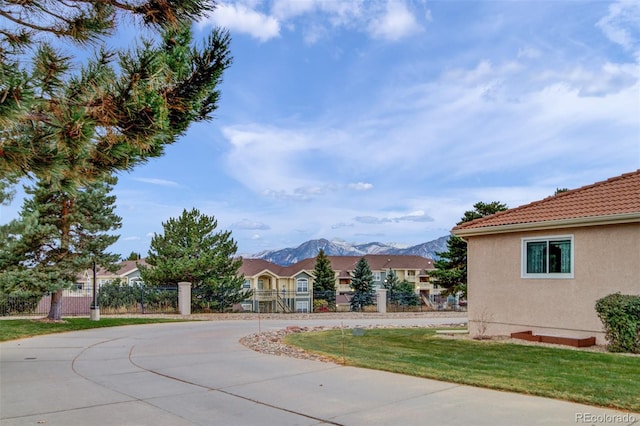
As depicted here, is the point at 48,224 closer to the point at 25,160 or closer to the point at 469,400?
the point at 25,160

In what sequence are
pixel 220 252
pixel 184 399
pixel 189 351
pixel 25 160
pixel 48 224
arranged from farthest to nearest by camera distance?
pixel 220 252, pixel 48 224, pixel 189 351, pixel 184 399, pixel 25 160

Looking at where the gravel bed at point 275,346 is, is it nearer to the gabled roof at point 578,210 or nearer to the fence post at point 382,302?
the gabled roof at point 578,210

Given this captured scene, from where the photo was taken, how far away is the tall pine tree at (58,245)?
18.5 meters

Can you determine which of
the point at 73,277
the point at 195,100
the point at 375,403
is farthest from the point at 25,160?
the point at 73,277

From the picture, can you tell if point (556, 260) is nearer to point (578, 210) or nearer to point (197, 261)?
point (578, 210)

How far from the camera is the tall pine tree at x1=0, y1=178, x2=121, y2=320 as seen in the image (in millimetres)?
18516

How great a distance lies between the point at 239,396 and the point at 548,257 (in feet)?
29.1

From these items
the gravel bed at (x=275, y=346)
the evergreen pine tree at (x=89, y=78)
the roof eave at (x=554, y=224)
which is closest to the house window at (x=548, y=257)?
the roof eave at (x=554, y=224)

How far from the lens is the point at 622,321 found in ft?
33.1

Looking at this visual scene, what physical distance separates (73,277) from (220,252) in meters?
10.1

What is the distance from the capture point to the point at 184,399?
636 centimetres
